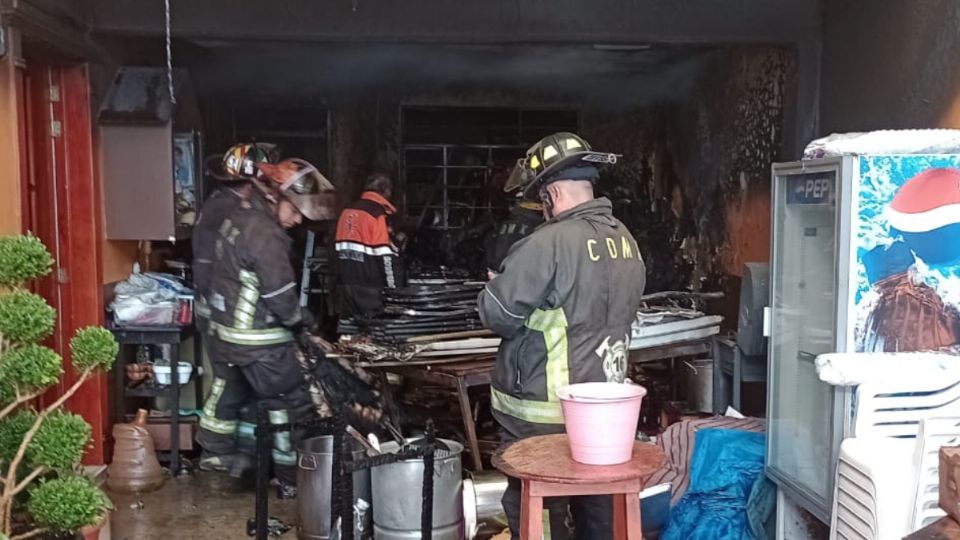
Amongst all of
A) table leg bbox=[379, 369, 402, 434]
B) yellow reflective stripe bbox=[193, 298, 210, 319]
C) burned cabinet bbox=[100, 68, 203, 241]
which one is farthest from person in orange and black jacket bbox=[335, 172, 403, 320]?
yellow reflective stripe bbox=[193, 298, 210, 319]

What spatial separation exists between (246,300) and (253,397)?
2.23 feet

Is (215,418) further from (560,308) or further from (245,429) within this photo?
(560,308)

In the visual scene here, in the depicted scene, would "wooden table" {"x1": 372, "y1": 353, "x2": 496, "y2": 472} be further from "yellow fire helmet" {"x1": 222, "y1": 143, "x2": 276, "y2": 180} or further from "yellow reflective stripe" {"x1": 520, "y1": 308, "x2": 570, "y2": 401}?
"yellow reflective stripe" {"x1": 520, "y1": 308, "x2": 570, "y2": 401}

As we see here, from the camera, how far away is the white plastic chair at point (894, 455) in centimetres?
274

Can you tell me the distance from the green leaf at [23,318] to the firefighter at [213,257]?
1.86 metres

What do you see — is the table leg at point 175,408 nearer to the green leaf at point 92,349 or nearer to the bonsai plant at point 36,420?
the bonsai plant at point 36,420

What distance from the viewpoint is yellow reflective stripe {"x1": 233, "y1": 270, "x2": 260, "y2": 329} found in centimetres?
481

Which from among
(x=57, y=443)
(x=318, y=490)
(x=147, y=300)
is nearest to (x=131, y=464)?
(x=147, y=300)

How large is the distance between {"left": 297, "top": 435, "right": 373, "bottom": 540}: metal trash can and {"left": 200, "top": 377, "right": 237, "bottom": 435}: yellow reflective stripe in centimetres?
93

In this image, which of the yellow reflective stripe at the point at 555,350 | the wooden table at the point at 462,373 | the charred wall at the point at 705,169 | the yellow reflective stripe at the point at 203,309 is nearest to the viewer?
the yellow reflective stripe at the point at 555,350

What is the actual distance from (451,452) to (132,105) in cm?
312

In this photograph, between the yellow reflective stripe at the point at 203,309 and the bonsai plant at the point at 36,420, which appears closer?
the bonsai plant at the point at 36,420

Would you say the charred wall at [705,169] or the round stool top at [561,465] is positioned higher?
the charred wall at [705,169]

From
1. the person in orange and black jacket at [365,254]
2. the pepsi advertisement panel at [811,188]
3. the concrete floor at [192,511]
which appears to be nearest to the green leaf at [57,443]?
the concrete floor at [192,511]
